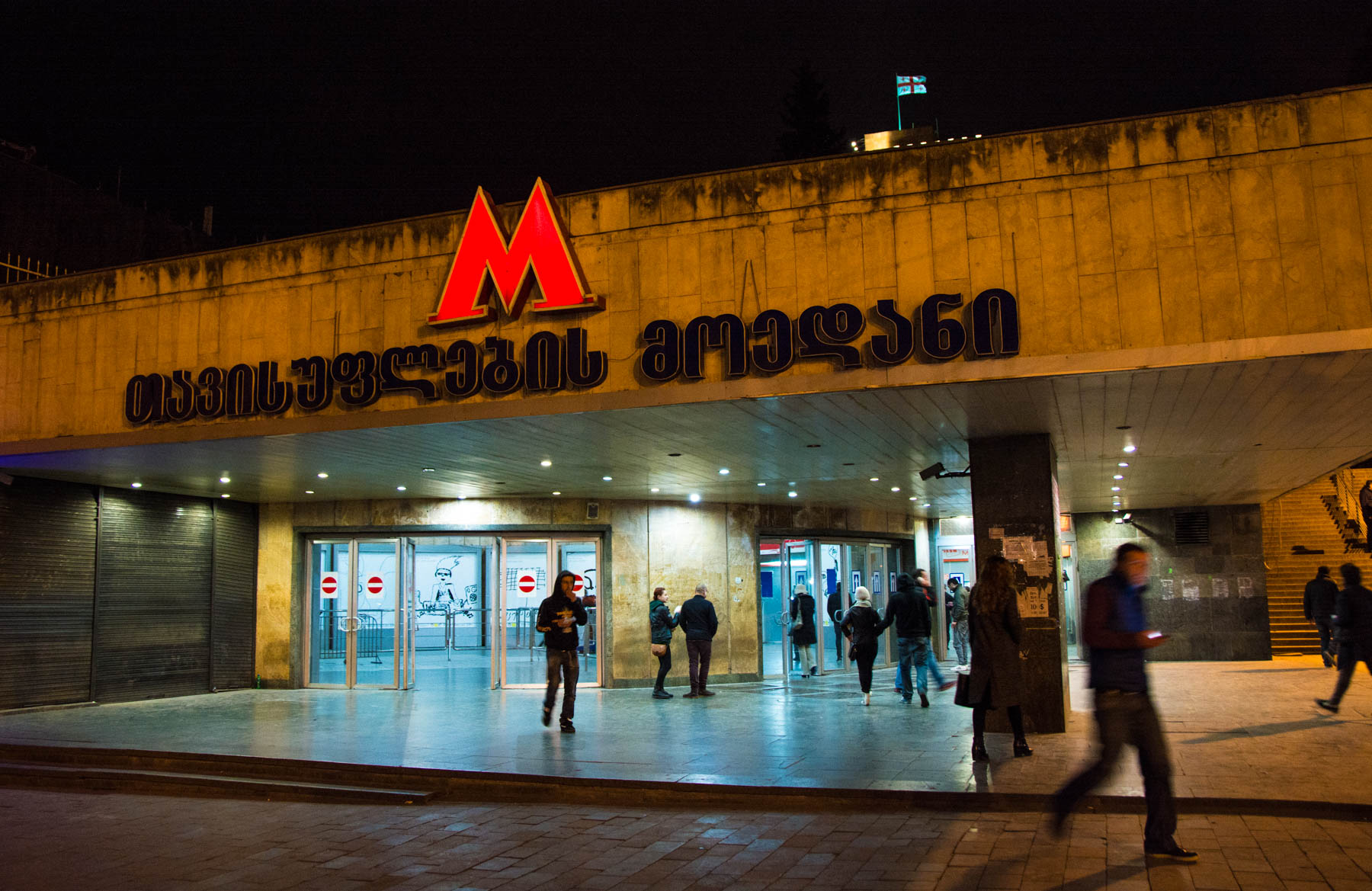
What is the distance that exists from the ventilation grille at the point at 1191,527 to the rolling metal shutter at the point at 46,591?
20.1m

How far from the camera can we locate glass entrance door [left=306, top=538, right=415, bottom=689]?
56.7 ft

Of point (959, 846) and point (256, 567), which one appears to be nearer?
point (959, 846)

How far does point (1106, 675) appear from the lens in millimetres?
5508

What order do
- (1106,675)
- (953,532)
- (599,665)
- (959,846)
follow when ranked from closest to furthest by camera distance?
(1106,675) < (959,846) < (599,665) < (953,532)

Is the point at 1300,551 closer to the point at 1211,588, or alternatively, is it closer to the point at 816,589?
the point at 1211,588

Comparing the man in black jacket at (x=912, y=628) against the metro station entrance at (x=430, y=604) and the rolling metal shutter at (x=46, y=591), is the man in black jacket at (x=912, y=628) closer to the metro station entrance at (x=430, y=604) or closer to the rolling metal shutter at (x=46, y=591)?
the metro station entrance at (x=430, y=604)

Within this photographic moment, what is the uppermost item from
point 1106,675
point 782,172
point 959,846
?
point 782,172

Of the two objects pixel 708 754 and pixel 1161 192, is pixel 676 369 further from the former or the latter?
pixel 1161 192

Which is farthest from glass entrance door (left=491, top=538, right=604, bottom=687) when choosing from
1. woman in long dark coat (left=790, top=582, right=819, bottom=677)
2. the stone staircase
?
the stone staircase

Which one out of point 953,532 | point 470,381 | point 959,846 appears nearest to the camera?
point 959,846

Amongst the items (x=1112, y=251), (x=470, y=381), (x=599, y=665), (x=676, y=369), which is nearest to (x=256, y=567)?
(x=599, y=665)

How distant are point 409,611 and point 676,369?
9.65 m

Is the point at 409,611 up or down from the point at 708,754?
up

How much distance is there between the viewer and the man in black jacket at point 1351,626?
10.1 m
